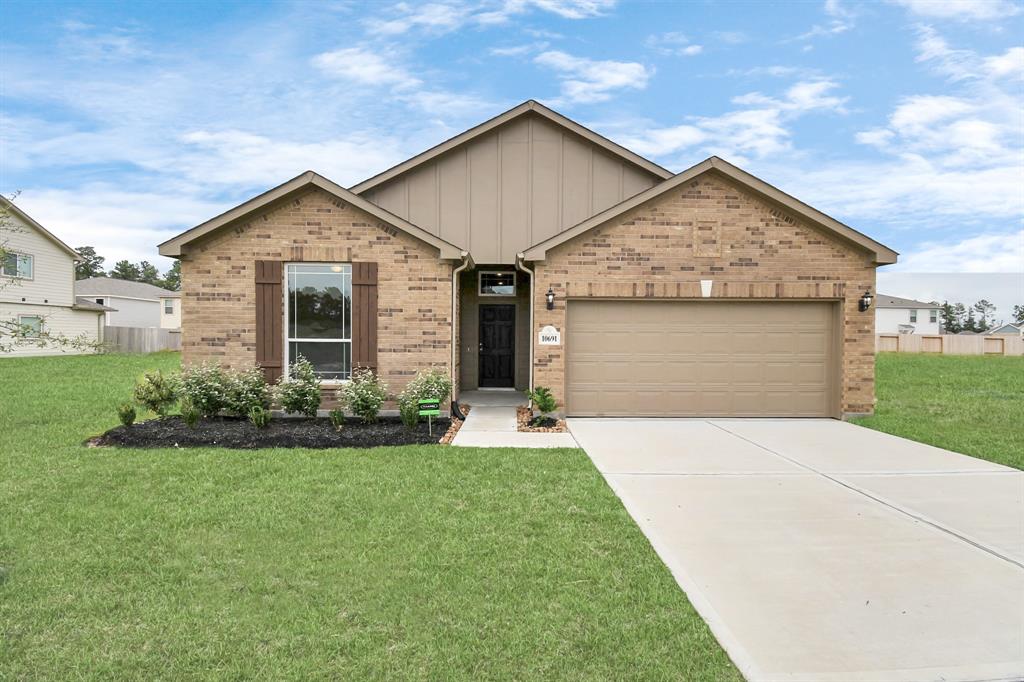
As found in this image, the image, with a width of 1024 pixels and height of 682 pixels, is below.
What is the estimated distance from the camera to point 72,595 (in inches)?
137

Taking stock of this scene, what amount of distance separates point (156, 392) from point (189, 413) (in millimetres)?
869

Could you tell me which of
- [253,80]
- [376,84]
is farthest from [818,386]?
[253,80]

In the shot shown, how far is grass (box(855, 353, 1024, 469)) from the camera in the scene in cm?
829

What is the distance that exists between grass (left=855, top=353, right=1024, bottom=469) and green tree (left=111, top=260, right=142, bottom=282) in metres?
78.1

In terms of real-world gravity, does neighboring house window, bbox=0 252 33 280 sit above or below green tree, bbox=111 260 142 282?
below

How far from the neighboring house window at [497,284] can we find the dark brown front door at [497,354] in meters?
0.72

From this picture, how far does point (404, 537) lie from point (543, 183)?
10286mm

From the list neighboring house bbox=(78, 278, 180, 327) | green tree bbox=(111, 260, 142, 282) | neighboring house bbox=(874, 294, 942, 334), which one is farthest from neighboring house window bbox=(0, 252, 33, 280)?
neighboring house bbox=(874, 294, 942, 334)

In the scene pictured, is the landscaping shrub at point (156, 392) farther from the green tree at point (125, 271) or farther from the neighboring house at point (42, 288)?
the green tree at point (125, 271)

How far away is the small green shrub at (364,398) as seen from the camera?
8.97 metres

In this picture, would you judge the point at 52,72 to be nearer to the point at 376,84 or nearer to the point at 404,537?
the point at 376,84

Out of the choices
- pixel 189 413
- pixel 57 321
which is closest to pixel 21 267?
pixel 57 321

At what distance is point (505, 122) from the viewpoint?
42.8ft

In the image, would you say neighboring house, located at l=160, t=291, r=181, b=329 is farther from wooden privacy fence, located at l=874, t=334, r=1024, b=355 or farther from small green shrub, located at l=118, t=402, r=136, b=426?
wooden privacy fence, located at l=874, t=334, r=1024, b=355
